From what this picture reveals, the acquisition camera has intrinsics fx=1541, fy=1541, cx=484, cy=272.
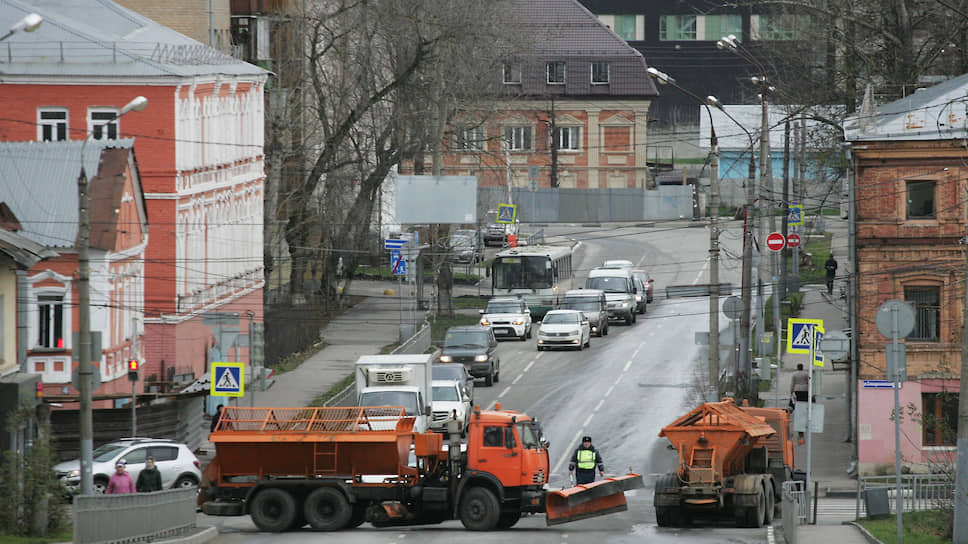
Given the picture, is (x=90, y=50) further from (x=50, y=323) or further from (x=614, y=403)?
(x=614, y=403)

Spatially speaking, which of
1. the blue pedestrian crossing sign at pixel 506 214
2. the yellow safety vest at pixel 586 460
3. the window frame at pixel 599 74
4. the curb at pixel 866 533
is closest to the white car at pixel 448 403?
the yellow safety vest at pixel 586 460

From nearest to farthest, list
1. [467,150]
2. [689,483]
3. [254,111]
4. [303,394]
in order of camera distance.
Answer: [689,483]
[303,394]
[254,111]
[467,150]

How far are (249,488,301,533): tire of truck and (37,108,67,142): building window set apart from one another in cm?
2112

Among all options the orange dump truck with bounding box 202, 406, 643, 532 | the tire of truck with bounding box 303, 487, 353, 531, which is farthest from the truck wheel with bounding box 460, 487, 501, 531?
the tire of truck with bounding box 303, 487, 353, 531

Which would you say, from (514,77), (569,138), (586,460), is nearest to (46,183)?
(586,460)

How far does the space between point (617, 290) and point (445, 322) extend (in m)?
6.56

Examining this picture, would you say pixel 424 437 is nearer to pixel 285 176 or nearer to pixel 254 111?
pixel 254 111

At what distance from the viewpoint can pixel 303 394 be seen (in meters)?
44.2

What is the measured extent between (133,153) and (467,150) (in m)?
27.5

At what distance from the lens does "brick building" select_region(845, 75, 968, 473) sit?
35.4 m

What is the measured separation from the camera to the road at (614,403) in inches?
1019

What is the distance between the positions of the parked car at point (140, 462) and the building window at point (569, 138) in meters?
64.0

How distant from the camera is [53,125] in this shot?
44.2 meters

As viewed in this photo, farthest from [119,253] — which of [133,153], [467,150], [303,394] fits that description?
[467,150]
